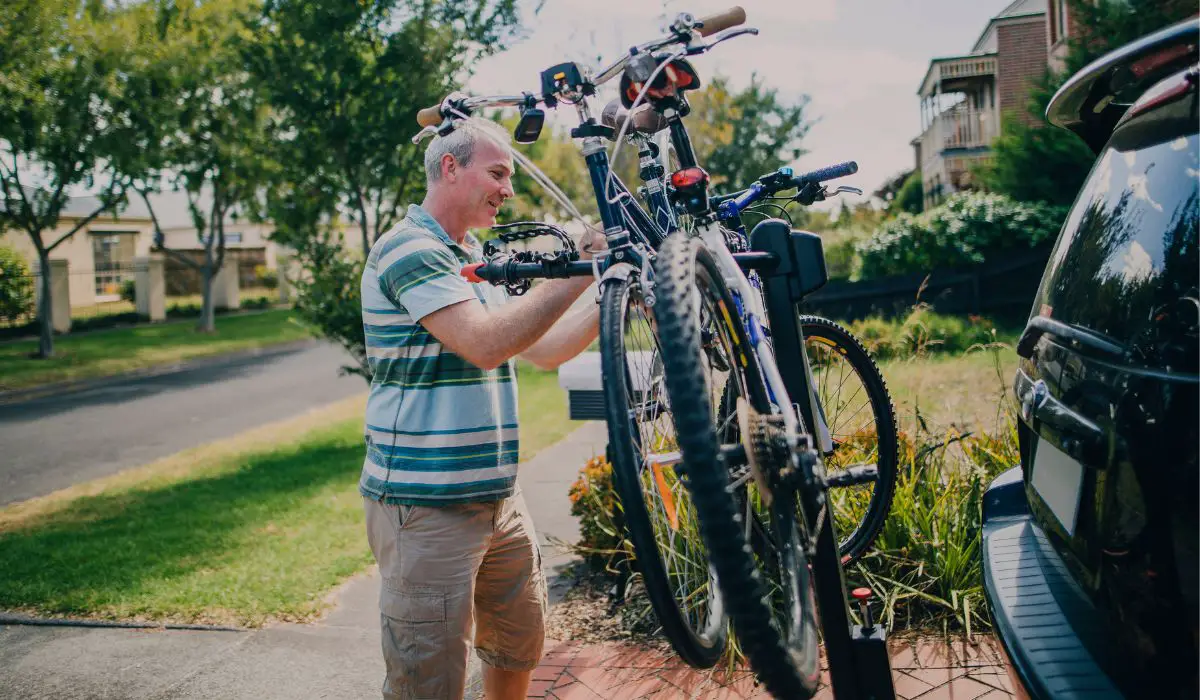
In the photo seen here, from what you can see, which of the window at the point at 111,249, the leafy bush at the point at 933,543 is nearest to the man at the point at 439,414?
the leafy bush at the point at 933,543

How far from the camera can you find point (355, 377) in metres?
16.9

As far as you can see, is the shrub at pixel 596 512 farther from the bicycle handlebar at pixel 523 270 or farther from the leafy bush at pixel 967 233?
the leafy bush at pixel 967 233

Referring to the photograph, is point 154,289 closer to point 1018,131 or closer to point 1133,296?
point 1018,131

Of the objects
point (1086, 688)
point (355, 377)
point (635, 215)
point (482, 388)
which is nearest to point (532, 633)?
point (482, 388)

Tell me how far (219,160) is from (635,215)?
22.9 metres

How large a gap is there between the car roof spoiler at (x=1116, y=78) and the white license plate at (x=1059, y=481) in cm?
87

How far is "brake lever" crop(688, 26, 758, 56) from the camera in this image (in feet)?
7.39

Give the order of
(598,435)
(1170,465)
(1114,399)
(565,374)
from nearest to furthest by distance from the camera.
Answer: (1170,465) → (1114,399) → (565,374) → (598,435)

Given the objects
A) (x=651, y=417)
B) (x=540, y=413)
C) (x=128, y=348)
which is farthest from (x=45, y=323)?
(x=651, y=417)

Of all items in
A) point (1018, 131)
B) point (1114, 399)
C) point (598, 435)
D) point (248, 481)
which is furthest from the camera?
point (1018, 131)

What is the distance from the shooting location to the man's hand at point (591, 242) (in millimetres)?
2540

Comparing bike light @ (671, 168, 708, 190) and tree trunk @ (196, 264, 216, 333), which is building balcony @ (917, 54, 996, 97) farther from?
tree trunk @ (196, 264, 216, 333)

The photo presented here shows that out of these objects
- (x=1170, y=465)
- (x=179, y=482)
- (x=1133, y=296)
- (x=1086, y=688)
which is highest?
(x=1133, y=296)

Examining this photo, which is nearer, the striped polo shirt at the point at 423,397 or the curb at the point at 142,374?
the striped polo shirt at the point at 423,397
